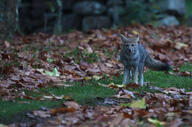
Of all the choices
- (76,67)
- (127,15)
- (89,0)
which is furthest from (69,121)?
(89,0)

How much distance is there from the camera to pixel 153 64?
24.8 feet

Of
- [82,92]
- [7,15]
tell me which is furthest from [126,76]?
[7,15]

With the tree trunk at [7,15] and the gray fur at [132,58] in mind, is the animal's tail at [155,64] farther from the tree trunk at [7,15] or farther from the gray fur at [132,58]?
the tree trunk at [7,15]

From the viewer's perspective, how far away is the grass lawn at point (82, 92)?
5184 millimetres

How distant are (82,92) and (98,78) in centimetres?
129

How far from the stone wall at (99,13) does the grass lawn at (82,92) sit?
24.3 ft

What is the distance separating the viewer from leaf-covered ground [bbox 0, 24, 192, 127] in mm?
4992

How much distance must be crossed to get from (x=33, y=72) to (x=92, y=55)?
2227mm

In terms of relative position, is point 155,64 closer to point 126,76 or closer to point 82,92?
point 126,76

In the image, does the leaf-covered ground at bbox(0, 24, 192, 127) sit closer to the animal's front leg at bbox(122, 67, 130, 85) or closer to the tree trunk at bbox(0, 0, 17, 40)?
the animal's front leg at bbox(122, 67, 130, 85)

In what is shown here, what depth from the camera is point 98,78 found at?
7406mm

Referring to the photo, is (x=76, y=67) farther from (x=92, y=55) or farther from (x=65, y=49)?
(x=65, y=49)

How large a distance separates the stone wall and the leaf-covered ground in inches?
103

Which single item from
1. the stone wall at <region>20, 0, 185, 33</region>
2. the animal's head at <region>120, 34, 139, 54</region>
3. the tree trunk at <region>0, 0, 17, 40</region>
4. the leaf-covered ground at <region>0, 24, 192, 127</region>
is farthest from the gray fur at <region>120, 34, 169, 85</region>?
the stone wall at <region>20, 0, 185, 33</region>
